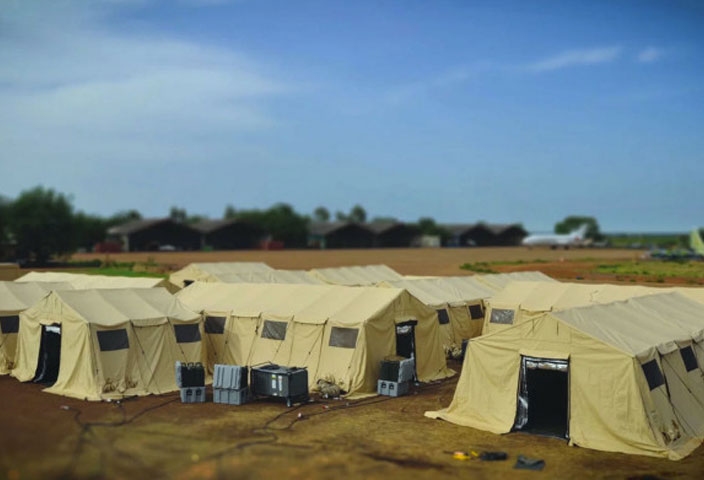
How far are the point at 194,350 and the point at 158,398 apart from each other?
2.93 m

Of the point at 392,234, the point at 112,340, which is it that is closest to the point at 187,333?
the point at 112,340

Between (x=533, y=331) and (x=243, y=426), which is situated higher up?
(x=533, y=331)

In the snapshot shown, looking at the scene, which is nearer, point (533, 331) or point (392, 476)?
point (392, 476)

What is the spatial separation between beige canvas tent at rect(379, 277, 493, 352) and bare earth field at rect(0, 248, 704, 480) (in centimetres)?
857

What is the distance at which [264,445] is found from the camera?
1486cm

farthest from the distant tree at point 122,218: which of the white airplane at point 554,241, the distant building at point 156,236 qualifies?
the white airplane at point 554,241

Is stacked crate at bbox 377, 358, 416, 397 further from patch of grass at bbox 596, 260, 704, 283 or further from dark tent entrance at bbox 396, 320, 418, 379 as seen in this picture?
patch of grass at bbox 596, 260, 704, 283

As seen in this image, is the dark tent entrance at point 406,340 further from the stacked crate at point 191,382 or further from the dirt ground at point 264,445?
the stacked crate at point 191,382

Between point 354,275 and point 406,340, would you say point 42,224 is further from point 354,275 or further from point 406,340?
point 406,340

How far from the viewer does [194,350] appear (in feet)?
74.5

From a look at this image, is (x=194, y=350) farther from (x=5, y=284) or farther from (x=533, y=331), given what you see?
(x=533, y=331)

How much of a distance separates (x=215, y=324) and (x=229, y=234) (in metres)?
95.0

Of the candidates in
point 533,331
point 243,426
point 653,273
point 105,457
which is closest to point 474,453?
point 533,331

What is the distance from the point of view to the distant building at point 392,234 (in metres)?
131
